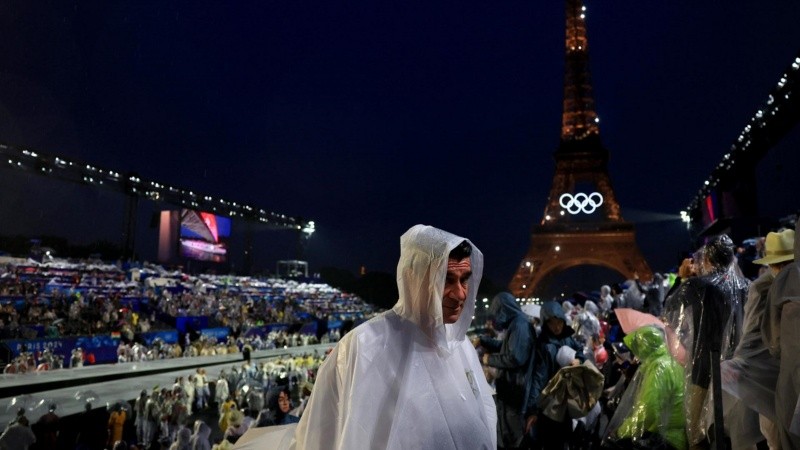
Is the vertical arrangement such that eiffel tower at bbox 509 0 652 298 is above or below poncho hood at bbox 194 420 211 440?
above

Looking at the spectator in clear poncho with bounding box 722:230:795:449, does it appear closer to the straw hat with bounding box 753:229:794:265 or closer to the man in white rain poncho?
the straw hat with bounding box 753:229:794:265

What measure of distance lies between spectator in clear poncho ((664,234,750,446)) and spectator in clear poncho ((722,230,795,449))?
14 cm

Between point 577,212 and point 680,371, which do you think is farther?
point 577,212

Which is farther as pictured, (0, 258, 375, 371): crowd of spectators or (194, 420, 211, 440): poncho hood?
(0, 258, 375, 371): crowd of spectators

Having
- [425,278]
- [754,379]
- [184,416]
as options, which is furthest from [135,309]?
[754,379]

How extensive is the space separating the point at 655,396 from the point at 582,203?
4433cm

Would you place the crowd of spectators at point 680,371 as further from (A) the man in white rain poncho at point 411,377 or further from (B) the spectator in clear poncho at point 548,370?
(A) the man in white rain poncho at point 411,377

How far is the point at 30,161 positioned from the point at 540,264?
1383 inches

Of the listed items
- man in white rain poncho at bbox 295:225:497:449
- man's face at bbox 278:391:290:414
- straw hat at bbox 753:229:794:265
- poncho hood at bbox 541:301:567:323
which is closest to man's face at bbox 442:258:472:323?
man in white rain poncho at bbox 295:225:497:449

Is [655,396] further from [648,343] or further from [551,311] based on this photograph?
[551,311]

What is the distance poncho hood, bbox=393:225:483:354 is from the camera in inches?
83.1

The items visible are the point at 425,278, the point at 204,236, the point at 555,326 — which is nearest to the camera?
the point at 425,278

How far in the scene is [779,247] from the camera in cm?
336

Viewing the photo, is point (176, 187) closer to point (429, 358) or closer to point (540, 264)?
point (540, 264)
